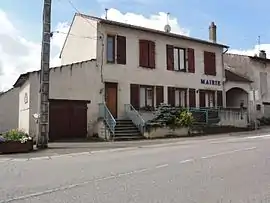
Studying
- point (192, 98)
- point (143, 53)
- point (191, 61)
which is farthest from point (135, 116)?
point (191, 61)

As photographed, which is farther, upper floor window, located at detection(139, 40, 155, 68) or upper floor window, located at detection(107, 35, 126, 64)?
upper floor window, located at detection(139, 40, 155, 68)

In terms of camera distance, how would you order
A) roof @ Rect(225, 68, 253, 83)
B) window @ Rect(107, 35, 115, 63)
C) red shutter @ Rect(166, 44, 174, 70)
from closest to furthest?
1. window @ Rect(107, 35, 115, 63)
2. red shutter @ Rect(166, 44, 174, 70)
3. roof @ Rect(225, 68, 253, 83)

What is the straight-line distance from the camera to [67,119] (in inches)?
1018

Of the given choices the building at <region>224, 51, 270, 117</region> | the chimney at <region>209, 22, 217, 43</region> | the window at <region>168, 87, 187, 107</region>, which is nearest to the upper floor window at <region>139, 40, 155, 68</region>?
the window at <region>168, 87, 187, 107</region>

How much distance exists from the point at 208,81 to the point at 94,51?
10.9 meters

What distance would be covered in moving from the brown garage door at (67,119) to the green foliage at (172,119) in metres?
4.45

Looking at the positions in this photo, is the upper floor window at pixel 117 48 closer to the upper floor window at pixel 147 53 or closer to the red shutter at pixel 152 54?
the upper floor window at pixel 147 53

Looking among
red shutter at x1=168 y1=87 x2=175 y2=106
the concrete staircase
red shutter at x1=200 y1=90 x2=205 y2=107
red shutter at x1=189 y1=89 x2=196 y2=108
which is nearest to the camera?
the concrete staircase

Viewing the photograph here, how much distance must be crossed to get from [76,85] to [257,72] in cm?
2117

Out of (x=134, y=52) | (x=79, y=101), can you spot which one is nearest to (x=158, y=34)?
(x=134, y=52)

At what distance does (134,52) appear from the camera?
1171 inches

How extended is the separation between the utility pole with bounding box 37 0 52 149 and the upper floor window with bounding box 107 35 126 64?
8873 millimetres

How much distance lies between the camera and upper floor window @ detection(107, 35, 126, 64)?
2858cm

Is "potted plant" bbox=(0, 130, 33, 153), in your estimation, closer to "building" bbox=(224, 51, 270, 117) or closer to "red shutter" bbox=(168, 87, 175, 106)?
"red shutter" bbox=(168, 87, 175, 106)
